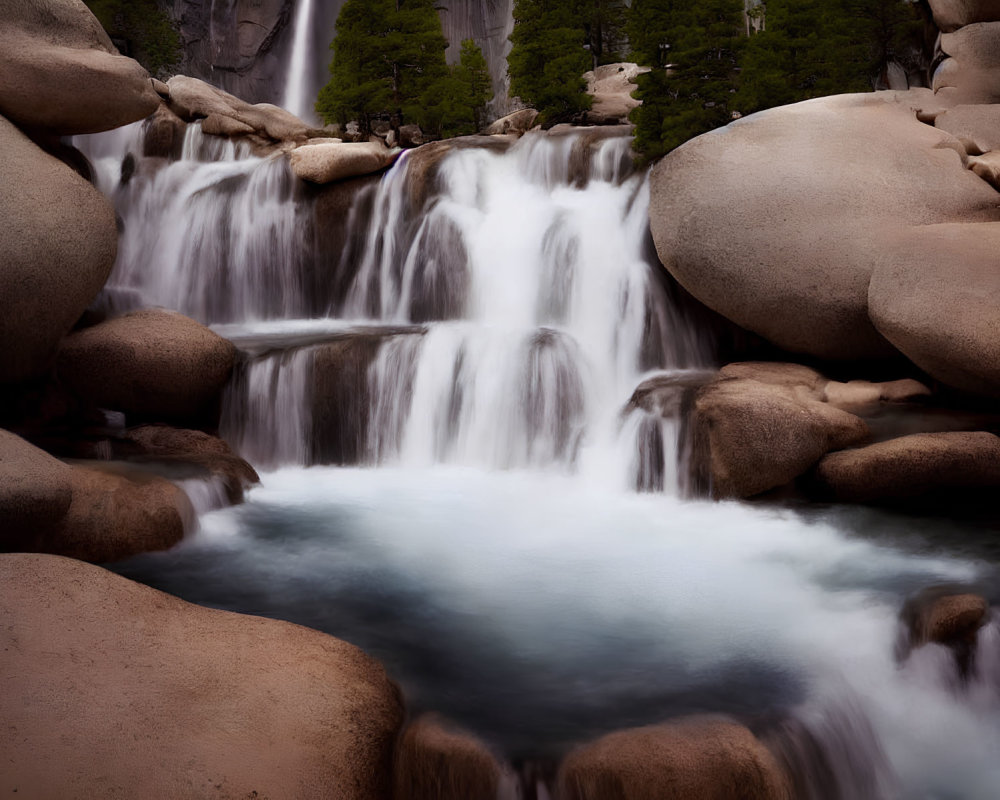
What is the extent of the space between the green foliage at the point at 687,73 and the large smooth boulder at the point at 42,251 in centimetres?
531

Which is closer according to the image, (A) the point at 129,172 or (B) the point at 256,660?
(B) the point at 256,660

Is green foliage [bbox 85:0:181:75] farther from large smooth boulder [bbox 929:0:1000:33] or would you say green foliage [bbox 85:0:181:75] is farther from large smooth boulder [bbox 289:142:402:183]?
large smooth boulder [bbox 929:0:1000:33]

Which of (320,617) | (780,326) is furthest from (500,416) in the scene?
(320,617)

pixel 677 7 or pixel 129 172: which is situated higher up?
pixel 677 7

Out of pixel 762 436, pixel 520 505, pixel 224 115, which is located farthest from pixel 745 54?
pixel 224 115

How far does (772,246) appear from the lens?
7.35 m

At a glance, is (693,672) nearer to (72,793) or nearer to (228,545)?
(72,793)

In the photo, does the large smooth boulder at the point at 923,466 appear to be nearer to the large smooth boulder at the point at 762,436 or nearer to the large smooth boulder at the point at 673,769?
the large smooth boulder at the point at 762,436

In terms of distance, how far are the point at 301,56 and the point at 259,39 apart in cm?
124

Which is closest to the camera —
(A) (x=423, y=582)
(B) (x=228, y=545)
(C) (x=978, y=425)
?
(A) (x=423, y=582)

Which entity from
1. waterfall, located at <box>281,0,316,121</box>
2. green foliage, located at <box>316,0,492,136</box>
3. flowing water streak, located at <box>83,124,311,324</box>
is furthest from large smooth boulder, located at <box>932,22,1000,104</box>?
waterfall, located at <box>281,0,316,121</box>

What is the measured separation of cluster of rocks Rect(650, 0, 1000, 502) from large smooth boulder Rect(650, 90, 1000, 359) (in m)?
0.01

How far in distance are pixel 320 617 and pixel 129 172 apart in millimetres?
9401

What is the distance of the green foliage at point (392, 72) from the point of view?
15000mm
